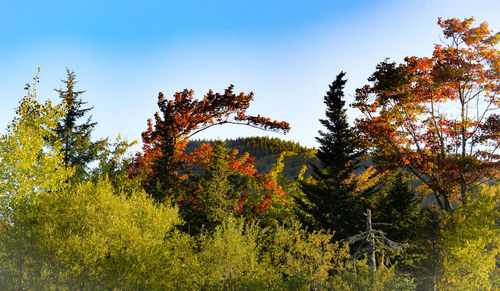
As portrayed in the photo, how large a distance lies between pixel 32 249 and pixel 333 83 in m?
26.1

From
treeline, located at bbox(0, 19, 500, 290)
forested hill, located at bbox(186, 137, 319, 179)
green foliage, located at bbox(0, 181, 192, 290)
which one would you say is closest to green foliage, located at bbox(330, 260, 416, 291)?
treeline, located at bbox(0, 19, 500, 290)

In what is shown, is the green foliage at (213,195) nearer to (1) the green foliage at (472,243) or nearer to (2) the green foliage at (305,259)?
(2) the green foliage at (305,259)

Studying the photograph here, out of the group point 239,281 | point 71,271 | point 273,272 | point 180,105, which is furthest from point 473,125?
point 71,271

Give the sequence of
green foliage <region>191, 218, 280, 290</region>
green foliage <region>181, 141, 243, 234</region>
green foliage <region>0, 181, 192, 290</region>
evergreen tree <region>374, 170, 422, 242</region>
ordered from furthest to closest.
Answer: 1. evergreen tree <region>374, 170, 422, 242</region>
2. green foliage <region>181, 141, 243, 234</region>
3. green foliage <region>191, 218, 280, 290</region>
4. green foliage <region>0, 181, 192, 290</region>

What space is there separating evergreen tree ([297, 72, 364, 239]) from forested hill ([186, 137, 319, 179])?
253 feet

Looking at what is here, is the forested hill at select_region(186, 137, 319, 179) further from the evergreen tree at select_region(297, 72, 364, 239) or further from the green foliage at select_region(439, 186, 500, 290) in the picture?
the green foliage at select_region(439, 186, 500, 290)

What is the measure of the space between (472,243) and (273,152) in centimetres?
12525

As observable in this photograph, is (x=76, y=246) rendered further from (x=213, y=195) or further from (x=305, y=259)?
(x=213, y=195)

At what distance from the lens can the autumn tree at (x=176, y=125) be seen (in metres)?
34.3

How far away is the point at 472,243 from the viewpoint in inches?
1163

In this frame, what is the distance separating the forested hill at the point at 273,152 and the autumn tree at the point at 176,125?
77849 mm

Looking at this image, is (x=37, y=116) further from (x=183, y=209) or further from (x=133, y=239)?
(x=183, y=209)

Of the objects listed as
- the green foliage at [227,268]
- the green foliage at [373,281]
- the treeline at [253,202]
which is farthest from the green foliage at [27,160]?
the green foliage at [373,281]

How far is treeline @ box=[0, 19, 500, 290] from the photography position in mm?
21234
